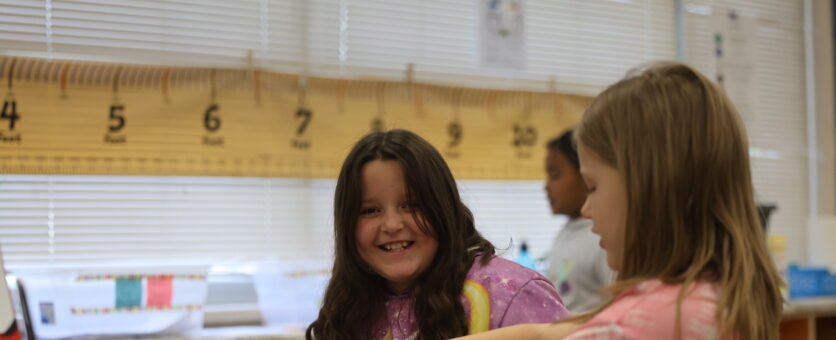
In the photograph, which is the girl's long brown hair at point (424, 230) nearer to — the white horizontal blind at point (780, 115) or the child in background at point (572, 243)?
the child in background at point (572, 243)

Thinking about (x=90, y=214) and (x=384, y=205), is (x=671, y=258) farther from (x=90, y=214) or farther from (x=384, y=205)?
(x=90, y=214)

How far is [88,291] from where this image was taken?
259 cm

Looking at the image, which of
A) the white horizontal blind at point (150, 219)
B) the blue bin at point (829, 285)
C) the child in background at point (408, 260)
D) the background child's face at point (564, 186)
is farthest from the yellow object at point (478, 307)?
the blue bin at point (829, 285)

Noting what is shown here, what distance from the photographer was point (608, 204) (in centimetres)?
99

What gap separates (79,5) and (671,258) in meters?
2.37

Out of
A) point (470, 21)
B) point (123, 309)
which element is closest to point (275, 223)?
point (123, 309)

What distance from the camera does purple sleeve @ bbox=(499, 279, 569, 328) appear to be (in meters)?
1.37

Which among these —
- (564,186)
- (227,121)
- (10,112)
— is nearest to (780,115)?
(564,186)

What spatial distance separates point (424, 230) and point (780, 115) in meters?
3.45

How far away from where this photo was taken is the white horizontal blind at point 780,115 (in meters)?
4.25

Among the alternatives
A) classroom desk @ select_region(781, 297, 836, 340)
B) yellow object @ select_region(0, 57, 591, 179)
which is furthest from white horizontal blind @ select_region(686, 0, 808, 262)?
yellow object @ select_region(0, 57, 591, 179)

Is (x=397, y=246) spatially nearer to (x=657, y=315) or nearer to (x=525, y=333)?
(x=525, y=333)

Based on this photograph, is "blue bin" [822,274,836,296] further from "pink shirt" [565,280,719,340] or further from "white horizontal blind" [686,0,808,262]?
"pink shirt" [565,280,719,340]

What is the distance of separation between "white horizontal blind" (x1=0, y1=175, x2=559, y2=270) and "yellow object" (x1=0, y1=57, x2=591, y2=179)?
9 centimetres
